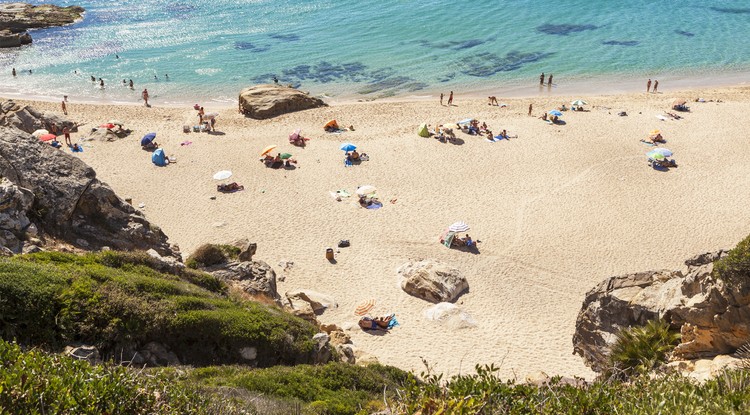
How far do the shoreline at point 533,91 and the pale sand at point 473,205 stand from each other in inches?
203

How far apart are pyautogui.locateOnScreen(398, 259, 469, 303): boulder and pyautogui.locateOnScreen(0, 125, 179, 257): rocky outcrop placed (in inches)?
352

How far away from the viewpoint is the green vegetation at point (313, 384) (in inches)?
460

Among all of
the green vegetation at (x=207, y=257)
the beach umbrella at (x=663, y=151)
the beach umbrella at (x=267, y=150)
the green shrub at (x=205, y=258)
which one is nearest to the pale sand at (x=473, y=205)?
the beach umbrella at (x=267, y=150)

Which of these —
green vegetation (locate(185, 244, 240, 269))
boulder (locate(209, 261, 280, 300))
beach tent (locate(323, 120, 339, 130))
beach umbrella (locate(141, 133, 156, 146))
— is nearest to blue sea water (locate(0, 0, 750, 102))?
beach tent (locate(323, 120, 339, 130))

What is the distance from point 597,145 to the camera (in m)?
34.0

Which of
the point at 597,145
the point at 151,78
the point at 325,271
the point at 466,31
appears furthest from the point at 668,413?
the point at 466,31

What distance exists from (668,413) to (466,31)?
56694 millimetres

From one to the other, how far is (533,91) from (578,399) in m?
40.5

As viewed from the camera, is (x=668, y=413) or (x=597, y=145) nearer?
(x=668, y=413)

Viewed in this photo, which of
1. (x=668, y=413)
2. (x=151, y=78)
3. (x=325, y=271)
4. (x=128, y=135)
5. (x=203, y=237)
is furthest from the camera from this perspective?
(x=151, y=78)

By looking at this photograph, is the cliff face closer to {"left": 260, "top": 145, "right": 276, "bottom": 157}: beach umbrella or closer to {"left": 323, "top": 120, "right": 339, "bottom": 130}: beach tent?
{"left": 260, "top": 145, "right": 276, "bottom": 157}: beach umbrella

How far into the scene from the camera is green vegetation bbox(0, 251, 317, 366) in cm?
1183

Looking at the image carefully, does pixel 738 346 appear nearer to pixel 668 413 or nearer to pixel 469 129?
pixel 668 413

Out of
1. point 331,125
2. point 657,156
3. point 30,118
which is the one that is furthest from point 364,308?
point 30,118
